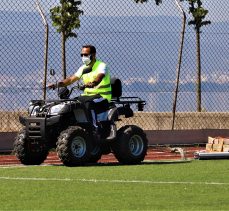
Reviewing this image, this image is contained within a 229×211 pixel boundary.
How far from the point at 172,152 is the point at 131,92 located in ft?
8.05

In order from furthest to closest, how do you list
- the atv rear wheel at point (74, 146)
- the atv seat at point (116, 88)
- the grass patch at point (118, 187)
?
1. the atv seat at point (116, 88)
2. the atv rear wheel at point (74, 146)
3. the grass patch at point (118, 187)

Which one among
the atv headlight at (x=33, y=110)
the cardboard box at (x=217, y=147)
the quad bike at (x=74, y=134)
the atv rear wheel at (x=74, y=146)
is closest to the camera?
the atv rear wheel at (x=74, y=146)

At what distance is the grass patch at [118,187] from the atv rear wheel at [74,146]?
0.69ft

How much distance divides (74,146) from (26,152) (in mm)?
983

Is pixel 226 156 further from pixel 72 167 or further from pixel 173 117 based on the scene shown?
pixel 173 117

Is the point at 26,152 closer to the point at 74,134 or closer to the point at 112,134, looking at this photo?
the point at 74,134

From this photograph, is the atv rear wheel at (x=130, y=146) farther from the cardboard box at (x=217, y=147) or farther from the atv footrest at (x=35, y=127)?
the cardboard box at (x=217, y=147)

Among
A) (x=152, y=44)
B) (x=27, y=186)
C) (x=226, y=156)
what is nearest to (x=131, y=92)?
(x=152, y=44)

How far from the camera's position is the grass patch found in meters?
12.5

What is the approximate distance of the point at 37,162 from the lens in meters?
19.9

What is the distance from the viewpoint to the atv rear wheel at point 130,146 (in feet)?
64.4

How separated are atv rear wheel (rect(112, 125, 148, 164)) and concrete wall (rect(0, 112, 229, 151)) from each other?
15.4 ft

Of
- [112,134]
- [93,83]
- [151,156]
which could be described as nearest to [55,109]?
[93,83]

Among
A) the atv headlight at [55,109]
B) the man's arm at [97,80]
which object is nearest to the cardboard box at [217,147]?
the man's arm at [97,80]
